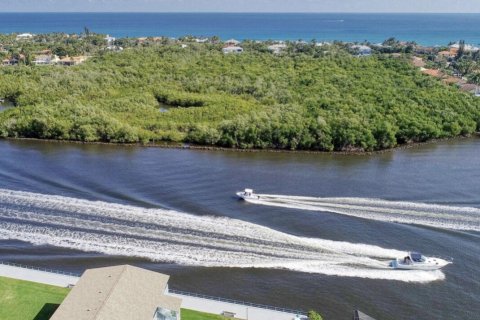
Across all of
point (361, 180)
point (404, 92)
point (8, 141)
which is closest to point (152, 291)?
point (361, 180)

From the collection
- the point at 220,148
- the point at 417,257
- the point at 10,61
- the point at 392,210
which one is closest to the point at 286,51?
the point at 220,148

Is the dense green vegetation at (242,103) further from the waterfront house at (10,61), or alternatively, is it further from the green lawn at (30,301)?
the green lawn at (30,301)

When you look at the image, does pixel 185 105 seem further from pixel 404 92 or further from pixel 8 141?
pixel 404 92

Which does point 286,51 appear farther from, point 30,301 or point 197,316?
point 30,301

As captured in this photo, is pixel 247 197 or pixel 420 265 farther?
pixel 247 197

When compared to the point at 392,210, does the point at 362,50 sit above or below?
above
